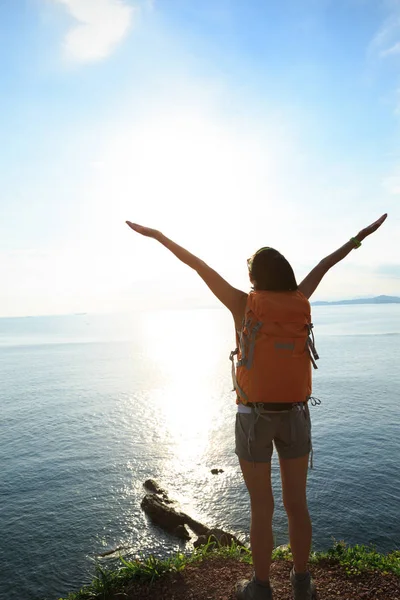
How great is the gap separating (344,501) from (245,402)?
26.6m

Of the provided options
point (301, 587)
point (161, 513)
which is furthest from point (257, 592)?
point (161, 513)

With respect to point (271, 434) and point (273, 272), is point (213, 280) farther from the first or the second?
point (271, 434)

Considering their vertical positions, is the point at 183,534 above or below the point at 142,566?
below

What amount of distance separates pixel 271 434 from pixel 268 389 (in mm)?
525

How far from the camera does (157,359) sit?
117 metres

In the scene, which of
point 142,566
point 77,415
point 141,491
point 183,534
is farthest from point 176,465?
point 142,566

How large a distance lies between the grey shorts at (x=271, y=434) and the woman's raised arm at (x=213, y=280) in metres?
1.20

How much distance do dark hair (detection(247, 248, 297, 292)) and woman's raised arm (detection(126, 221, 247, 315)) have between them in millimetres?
285

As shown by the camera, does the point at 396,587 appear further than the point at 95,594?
No

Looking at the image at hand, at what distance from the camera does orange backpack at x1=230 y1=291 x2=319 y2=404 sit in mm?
4367

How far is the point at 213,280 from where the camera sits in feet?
15.2

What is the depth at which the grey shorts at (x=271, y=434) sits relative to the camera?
14.5 feet

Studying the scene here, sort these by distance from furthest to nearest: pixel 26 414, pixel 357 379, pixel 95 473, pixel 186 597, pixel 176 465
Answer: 1. pixel 357 379
2. pixel 26 414
3. pixel 176 465
4. pixel 95 473
5. pixel 186 597

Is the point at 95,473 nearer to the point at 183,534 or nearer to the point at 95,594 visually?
the point at 183,534
